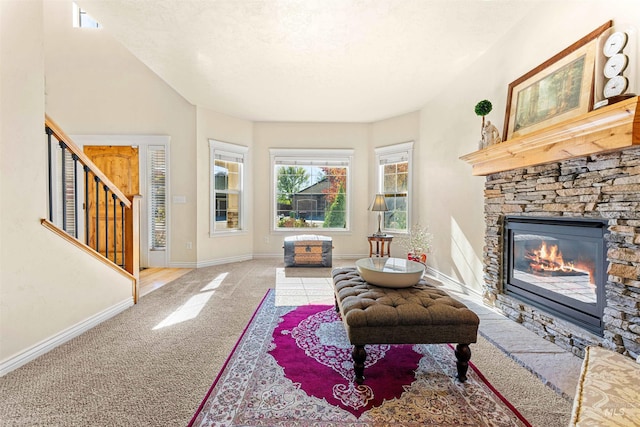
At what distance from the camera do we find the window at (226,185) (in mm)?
5238

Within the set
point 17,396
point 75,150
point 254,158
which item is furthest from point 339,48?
point 17,396

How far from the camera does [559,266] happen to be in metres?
2.33

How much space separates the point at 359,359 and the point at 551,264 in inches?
73.7

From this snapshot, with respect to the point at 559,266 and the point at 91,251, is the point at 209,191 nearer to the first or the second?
the point at 91,251

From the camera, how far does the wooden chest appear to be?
5.02 meters

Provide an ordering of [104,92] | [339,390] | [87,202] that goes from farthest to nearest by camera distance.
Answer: [104,92] < [87,202] < [339,390]

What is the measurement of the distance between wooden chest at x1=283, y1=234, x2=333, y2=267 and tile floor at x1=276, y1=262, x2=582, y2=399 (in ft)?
2.73

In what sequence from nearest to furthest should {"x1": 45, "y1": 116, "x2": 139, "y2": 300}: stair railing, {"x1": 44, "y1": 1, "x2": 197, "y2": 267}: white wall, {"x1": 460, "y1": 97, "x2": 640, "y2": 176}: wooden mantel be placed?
{"x1": 460, "y1": 97, "x2": 640, "y2": 176}: wooden mantel → {"x1": 45, "y1": 116, "x2": 139, "y2": 300}: stair railing → {"x1": 44, "y1": 1, "x2": 197, "y2": 267}: white wall

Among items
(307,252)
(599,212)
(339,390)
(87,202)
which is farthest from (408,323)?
(307,252)

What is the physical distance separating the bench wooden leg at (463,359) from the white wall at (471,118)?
1.79 metres

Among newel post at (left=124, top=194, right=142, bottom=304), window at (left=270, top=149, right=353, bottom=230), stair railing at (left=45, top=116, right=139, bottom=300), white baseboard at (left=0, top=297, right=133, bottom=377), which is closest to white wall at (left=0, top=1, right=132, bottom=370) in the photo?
white baseboard at (left=0, top=297, right=133, bottom=377)

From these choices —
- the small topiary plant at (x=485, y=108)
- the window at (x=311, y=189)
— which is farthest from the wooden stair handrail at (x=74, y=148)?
the small topiary plant at (x=485, y=108)

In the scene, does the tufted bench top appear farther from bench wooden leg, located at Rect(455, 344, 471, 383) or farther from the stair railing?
the stair railing

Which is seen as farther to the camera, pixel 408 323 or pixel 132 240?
pixel 132 240
